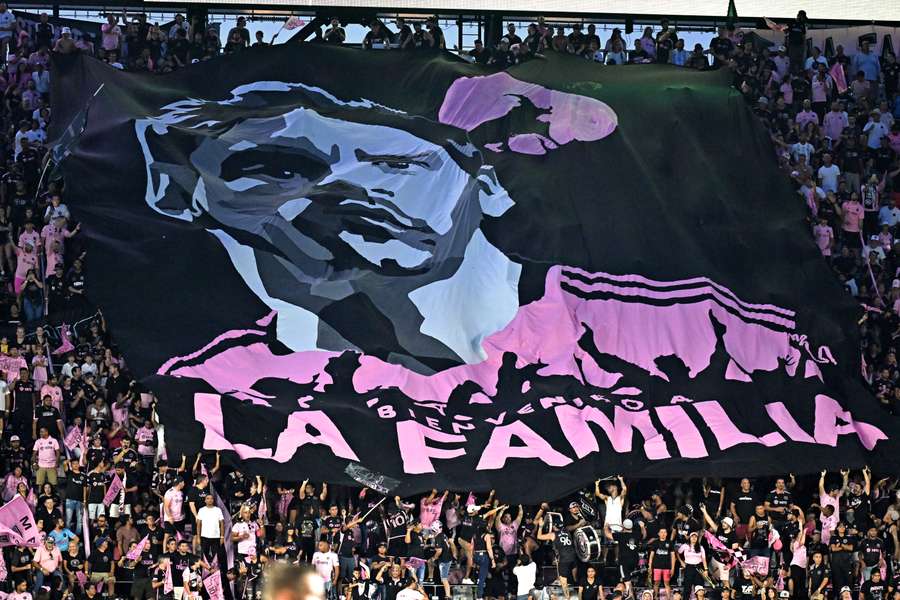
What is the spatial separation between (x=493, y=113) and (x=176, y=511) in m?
8.63

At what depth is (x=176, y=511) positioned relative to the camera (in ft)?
63.7

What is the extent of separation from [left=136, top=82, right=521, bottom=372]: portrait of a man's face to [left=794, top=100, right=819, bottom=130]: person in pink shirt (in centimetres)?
619

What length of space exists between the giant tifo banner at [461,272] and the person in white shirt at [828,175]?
1562 millimetres

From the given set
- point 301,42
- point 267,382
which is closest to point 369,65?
point 301,42

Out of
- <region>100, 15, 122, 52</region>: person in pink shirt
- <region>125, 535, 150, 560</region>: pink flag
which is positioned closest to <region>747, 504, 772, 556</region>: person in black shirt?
<region>125, 535, 150, 560</region>: pink flag

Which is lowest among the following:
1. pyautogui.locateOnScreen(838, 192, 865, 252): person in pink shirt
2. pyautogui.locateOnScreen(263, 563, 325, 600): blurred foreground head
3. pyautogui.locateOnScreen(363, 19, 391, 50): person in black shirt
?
pyautogui.locateOnScreen(263, 563, 325, 600): blurred foreground head

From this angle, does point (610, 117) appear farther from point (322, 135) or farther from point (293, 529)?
point (293, 529)

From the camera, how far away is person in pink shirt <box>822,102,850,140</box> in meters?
26.2

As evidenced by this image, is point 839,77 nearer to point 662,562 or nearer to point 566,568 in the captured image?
point 662,562

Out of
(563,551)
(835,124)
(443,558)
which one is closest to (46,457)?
(443,558)

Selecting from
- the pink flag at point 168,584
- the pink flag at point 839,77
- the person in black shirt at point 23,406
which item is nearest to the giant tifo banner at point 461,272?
the person in black shirt at point 23,406

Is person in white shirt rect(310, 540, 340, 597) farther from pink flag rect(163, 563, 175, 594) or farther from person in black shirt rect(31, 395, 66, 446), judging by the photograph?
person in black shirt rect(31, 395, 66, 446)

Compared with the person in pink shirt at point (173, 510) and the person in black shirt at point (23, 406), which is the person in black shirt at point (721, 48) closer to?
the person in pink shirt at point (173, 510)

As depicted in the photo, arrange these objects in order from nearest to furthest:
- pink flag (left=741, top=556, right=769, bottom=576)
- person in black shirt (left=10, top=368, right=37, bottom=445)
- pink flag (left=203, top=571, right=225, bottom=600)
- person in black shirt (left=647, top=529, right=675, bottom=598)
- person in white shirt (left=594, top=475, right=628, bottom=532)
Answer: pink flag (left=203, top=571, right=225, bottom=600) → person in black shirt (left=647, top=529, right=675, bottom=598) → pink flag (left=741, top=556, right=769, bottom=576) → person in white shirt (left=594, top=475, right=628, bottom=532) → person in black shirt (left=10, top=368, right=37, bottom=445)
